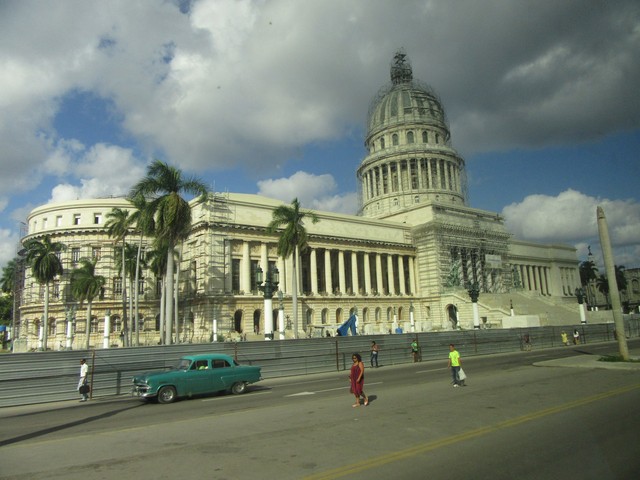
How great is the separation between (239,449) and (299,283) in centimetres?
5662

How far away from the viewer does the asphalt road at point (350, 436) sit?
8.13 m

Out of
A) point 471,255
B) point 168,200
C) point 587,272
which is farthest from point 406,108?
point 168,200

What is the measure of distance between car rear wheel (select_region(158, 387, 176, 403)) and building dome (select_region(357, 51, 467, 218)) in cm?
7915

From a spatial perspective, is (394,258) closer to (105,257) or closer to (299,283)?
(299,283)

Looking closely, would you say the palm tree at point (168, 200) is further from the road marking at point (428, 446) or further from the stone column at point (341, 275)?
the stone column at point (341, 275)

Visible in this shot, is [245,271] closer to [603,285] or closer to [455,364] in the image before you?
[455,364]

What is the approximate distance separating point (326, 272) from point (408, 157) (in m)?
40.3

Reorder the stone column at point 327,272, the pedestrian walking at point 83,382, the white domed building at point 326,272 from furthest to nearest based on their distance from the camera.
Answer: the stone column at point 327,272
the white domed building at point 326,272
the pedestrian walking at point 83,382

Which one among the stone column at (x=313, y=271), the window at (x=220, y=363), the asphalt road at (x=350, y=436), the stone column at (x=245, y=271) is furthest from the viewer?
the stone column at (x=313, y=271)

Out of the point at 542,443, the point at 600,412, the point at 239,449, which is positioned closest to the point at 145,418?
the point at 239,449

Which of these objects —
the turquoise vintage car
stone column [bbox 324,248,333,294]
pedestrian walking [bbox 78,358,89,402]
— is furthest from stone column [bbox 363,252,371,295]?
pedestrian walking [bbox 78,358,89,402]

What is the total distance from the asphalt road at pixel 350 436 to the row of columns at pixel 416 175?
275 ft

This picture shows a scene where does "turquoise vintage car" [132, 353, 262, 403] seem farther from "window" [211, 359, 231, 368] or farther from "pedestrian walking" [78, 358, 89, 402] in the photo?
"pedestrian walking" [78, 358, 89, 402]

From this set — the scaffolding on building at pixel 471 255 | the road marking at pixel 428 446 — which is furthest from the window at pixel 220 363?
the scaffolding on building at pixel 471 255
